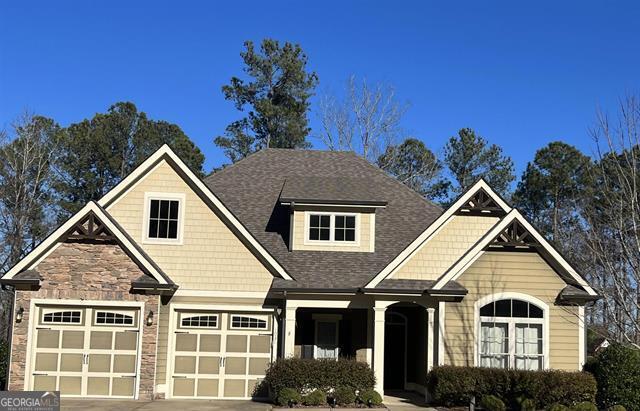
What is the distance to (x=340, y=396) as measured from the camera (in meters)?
16.9

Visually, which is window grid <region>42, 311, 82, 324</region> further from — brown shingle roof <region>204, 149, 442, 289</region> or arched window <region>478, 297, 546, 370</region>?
arched window <region>478, 297, 546, 370</region>

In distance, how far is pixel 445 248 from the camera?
63.5 ft

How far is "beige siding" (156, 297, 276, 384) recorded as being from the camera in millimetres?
18156

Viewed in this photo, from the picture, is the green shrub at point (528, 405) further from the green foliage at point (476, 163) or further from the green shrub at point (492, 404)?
the green foliage at point (476, 163)

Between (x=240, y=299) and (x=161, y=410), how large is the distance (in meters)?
3.95

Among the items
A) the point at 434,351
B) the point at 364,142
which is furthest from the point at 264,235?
the point at 364,142

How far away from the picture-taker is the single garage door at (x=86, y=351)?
1752 cm

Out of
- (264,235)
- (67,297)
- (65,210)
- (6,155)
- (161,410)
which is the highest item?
(6,155)

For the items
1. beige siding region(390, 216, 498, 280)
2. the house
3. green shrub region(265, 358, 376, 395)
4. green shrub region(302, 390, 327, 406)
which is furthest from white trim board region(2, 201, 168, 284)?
beige siding region(390, 216, 498, 280)

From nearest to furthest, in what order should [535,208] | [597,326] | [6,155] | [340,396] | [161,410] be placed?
[597,326], [161,410], [340,396], [6,155], [535,208]

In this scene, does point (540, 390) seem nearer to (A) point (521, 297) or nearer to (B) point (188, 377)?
(A) point (521, 297)

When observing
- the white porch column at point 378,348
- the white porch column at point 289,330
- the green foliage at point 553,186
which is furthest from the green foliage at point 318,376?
the green foliage at point 553,186
